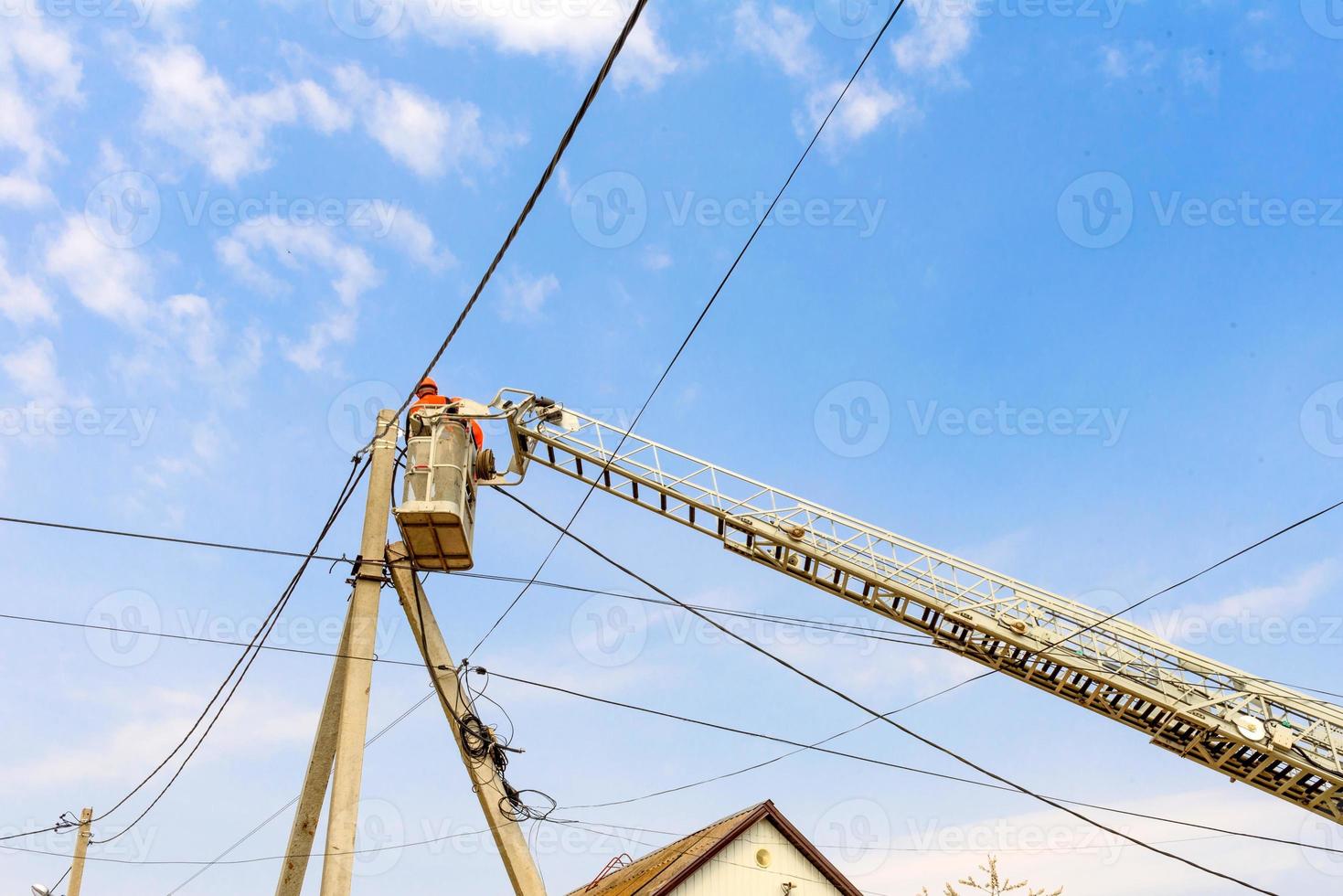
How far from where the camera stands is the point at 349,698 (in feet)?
40.4

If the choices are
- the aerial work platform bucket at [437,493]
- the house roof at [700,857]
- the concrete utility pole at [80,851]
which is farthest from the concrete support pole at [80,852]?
the aerial work platform bucket at [437,493]

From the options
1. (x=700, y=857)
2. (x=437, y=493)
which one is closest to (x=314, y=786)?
(x=437, y=493)

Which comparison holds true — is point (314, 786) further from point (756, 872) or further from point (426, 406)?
point (756, 872)

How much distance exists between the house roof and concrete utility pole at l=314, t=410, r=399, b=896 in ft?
31.0

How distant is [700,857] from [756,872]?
163 cm

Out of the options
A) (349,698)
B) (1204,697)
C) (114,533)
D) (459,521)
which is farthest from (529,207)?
(1204,697)

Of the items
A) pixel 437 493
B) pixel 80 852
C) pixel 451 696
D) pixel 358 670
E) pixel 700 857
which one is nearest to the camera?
pixel 358 670

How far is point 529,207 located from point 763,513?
376 inches

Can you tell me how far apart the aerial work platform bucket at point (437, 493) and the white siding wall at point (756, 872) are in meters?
10.2

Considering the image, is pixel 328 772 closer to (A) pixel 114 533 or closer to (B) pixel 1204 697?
(A) pixel 114 533

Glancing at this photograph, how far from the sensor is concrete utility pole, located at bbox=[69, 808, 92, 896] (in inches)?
995

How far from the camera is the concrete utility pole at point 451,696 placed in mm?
12820

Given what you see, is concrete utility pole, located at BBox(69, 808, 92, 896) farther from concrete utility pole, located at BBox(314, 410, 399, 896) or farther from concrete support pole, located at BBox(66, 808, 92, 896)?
concrete utility pole, located at BBox(314, 410, 399, 896)

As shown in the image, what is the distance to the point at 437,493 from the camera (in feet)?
43.7
